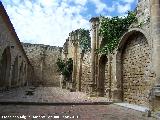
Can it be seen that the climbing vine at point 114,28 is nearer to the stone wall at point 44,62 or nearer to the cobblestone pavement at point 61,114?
the cobblestone pavement at point 61,114

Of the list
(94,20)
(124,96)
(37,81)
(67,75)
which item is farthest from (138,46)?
(37,81)

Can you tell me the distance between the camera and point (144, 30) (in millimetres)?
12219

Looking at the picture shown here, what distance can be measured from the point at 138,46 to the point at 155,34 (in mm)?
3327

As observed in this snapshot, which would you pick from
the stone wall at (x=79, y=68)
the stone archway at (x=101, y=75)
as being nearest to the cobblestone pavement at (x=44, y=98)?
the stone archway at (x=101, y=75)

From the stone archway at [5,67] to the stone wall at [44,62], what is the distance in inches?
1018

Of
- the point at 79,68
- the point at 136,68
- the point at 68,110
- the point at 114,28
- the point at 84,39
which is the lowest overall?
the point at 68,110

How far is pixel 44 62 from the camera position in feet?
161

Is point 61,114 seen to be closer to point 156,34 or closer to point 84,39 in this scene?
point 156,34

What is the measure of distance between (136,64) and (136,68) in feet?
A: 0.69

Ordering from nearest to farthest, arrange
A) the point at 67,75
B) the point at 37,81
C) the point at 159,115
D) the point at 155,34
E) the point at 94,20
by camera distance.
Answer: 1. the point at 159,115
2. the point at 155,34
3. the point at 94,20
4. the point at 67,75
5. the point at 37,81

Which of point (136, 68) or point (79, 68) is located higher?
point (79, 68)

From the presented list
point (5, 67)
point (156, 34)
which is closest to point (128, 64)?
point (156, 34)

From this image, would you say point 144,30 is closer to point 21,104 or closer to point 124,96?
point 124,96

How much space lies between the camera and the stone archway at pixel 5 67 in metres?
20.5
